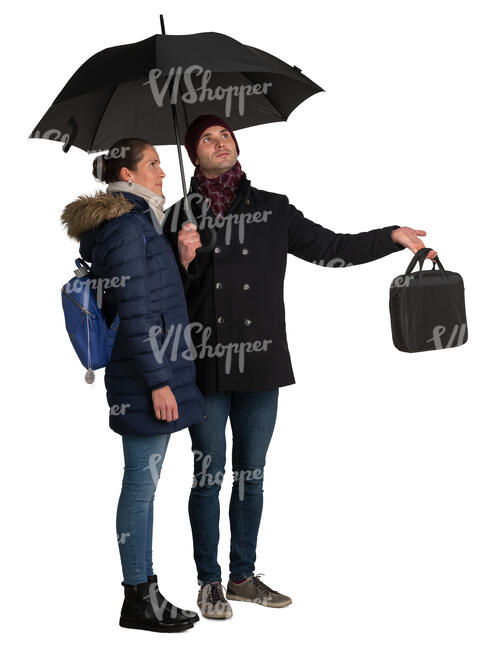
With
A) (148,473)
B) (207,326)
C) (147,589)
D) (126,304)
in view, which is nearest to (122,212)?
(126,304)

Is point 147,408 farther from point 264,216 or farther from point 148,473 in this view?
point 264,216

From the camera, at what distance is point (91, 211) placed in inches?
191

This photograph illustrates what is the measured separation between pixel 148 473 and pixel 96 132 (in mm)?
1628

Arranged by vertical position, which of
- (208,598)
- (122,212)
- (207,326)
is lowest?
(208,598)

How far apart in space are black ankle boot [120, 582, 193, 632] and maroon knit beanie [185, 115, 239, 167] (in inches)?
76.9

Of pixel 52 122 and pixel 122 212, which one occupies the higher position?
pixel 52 122

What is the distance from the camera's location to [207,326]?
5.27 meters

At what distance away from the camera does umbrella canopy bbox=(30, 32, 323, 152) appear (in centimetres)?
476

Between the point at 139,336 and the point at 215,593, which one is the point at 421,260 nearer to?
the point at 139,336

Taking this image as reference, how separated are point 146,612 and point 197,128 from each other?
7.05ft
